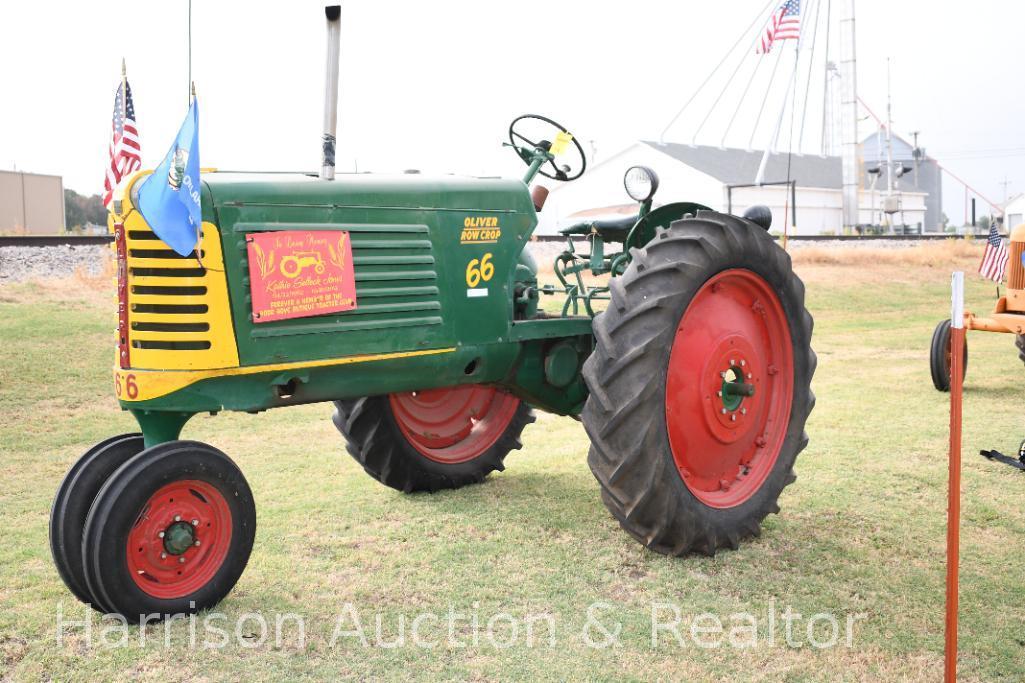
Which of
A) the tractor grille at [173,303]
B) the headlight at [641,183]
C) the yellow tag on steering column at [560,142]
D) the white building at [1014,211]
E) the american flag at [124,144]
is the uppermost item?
the white building at [1014,211]

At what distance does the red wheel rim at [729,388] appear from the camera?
14.2 feet

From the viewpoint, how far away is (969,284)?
2144 cm

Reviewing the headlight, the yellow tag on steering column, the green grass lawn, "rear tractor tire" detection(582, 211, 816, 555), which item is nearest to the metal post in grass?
the green grass lawn

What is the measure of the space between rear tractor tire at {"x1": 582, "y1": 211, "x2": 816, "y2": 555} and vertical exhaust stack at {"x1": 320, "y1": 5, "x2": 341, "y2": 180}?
134 centimetres

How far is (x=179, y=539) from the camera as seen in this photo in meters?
3.40

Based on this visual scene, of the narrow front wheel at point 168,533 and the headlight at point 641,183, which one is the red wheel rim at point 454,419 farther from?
the narrow front wheel at point 168,533

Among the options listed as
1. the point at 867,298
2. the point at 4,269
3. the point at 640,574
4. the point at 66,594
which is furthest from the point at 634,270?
the point at 867,298

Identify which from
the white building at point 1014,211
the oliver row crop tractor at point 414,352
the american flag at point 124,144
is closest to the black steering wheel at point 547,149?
the oliver row crop tractor at point 414,352

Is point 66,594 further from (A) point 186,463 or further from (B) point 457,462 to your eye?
(B) point 457,462

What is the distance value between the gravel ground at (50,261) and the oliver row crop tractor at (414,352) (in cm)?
825

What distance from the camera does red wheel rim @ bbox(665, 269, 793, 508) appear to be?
4320 mm

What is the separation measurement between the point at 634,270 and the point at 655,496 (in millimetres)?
1000

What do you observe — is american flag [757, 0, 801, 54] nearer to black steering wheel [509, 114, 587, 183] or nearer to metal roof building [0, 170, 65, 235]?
metal roof building [0, 170, 65, 235]

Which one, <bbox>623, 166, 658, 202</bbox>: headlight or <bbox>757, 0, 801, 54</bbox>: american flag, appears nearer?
<bbox>623, 166, 658, 202</bbox>: headlight
